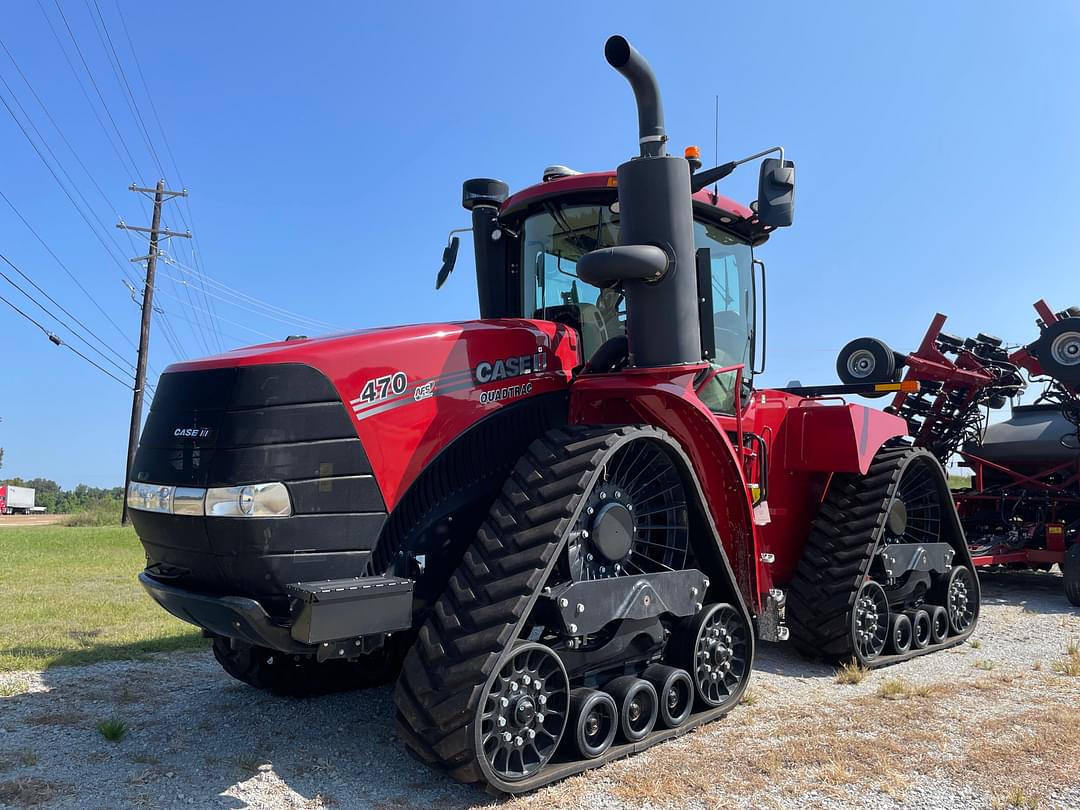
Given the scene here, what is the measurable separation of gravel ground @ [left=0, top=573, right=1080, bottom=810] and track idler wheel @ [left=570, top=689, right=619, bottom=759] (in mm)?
132

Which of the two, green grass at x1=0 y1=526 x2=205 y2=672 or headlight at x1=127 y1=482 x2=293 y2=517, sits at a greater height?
headlight at x1=127 y1=482 x2=293 y2=517

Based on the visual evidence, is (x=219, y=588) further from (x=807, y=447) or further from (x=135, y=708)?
(x=807, y=447)

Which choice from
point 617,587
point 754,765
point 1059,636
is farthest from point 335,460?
point 1059,636

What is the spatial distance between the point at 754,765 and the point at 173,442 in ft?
10.2

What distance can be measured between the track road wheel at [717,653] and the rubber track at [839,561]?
128 cm

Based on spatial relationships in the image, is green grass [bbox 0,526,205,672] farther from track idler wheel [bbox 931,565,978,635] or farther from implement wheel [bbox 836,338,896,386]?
implement wheel [bbox 836,338,896,386]

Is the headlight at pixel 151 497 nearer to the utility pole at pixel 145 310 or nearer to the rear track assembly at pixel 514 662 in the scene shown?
the rear track assembly at pixel 514 662

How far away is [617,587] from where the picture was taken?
418 centimetres

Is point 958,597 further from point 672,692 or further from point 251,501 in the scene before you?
point 251,501

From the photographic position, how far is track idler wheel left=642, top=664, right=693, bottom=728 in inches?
172

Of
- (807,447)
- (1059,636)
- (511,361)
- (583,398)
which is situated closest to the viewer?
(511,361)

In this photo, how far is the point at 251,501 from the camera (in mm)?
3510

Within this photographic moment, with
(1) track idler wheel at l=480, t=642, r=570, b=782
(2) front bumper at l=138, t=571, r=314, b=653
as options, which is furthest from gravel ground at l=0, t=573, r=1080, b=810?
(2) front bumper at l=138, t=571, r=314, b=653

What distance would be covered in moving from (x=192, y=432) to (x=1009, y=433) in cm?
1030
